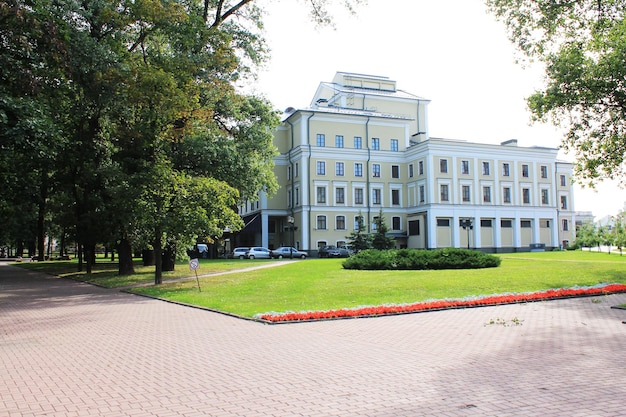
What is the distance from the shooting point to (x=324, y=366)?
7.46 metres

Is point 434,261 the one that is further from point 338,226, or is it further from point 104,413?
point 338,226

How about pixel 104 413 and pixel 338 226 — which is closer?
pixel 104 413

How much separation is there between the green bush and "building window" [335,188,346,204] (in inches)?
1256

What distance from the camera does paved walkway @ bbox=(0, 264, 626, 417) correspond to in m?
5.59

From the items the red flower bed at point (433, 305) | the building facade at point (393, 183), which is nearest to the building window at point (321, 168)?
the building facade at point (393, 183)

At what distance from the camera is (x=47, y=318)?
13.5m

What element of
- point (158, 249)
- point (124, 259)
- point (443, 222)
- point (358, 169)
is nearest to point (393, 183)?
point (358, 169)

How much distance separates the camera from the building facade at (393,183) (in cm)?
5872

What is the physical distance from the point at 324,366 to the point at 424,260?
20287 millimetres

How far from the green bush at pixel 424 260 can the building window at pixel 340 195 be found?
31.9m

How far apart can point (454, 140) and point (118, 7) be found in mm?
46380

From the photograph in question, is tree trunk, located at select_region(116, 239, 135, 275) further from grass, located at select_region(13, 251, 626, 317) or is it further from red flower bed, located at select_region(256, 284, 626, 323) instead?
red flower bed, located at select_region(256, 284, 626, 323)

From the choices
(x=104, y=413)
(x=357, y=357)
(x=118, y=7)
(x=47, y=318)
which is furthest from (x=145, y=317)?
(x=118, y=7)

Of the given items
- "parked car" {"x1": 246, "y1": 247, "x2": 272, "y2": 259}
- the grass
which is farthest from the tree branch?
"parked car" {"x1": 246, "y1": 247, "x2": 272, "y2": 259}
